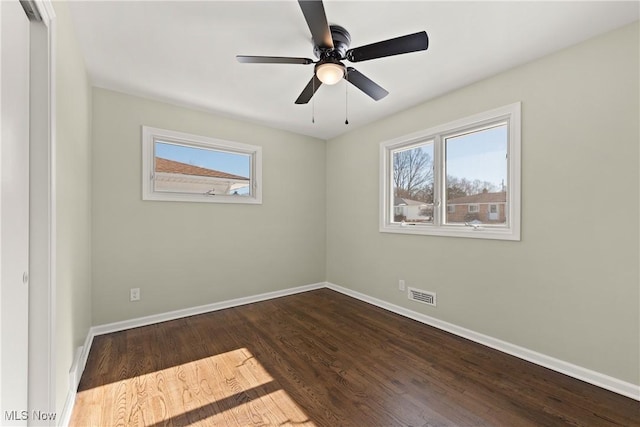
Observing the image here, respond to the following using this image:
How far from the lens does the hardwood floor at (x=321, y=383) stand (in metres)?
1.61

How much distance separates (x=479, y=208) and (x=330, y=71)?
75.8 inches

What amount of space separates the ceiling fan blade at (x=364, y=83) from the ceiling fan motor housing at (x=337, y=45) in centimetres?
15

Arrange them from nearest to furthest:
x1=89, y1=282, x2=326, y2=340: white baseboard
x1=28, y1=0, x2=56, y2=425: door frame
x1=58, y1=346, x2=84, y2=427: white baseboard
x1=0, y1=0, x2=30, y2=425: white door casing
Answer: x1=0, y1=0, x2=30, y2=425: white door casing, x1=28, y1=0, x2=56, y2=425: door frame, x1=58, y1=346, x2=84, y2=427: white baseboard, x1=89, y1=282, x2=326, y2=340: white baseboard

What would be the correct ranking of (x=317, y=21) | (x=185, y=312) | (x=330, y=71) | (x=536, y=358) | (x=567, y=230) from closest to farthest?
(x=317, y=21)
(x=330, y=71)
(x=567, y=230)
(x=536, y=358)
(x=185, y=312)

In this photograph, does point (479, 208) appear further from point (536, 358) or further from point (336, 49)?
point (336, 49)

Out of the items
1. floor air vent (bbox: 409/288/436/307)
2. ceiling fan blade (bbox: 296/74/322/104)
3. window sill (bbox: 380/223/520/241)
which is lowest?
floor air vent (bbox: 409/288/436/307)

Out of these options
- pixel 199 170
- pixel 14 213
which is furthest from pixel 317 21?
pixel 199 170

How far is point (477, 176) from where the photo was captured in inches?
105

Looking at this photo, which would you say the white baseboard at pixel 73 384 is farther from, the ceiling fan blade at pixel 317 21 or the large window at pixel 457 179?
the large window at pixel 457 179

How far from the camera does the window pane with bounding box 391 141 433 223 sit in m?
3.12

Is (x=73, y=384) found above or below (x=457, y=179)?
below

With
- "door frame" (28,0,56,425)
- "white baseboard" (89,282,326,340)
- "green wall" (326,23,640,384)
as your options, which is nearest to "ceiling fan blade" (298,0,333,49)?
"door frame" (28,0,56,425)

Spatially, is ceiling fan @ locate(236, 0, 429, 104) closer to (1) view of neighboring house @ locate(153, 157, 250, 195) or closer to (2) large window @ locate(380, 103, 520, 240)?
(2) large window @ locate(380, 103, 520, 240)

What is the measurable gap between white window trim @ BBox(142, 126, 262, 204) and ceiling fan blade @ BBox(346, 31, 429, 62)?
2.15 m
